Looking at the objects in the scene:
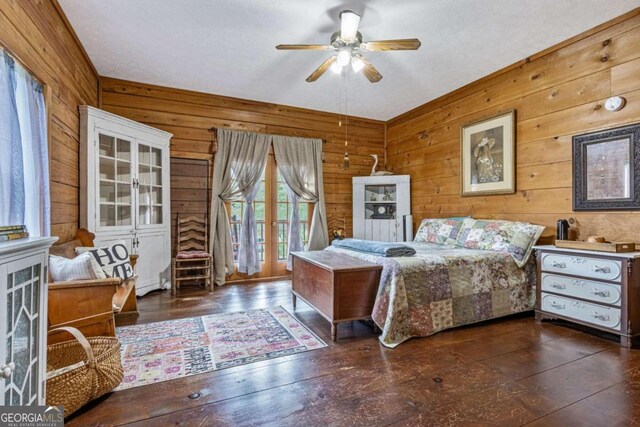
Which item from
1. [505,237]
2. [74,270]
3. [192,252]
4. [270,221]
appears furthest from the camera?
[270,221]

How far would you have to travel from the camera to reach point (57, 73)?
8.52 feet

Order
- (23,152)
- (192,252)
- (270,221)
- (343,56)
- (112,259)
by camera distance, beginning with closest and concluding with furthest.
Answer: (23,152) < (343,56) < (112,259) < (192,252) < (270,221)

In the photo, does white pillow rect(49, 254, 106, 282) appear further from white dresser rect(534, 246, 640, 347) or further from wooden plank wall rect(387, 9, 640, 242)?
wooden plank wall rect(387, 9, 640, 242)

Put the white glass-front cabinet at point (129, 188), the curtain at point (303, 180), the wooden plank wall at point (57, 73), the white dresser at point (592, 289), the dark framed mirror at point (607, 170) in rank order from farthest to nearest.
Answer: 1. the curtain at point (303, 180)
2. the white glass-front cabinet at point (129, 188)
3. the dark framed mirror at point (607, 170)
4. the white dresser at point (592, 289)
5. the wooden plank wall at point (57, 73)

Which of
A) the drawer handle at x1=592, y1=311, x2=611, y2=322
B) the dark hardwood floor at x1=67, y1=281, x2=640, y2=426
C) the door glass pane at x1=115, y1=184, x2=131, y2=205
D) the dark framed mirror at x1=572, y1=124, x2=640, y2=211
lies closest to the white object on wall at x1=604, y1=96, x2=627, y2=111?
Result: the dark framed mirror at x1=572, y1=124, x2=640, y2=211

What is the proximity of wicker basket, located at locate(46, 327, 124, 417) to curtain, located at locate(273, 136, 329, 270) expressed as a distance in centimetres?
304

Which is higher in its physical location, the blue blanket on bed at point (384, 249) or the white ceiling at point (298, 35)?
the white ceiling at point (298, 35)

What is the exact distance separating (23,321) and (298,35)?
289 centimetres

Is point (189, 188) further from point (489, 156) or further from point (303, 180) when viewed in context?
point (489, 156)

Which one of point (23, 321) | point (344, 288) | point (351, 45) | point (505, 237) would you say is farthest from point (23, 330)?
point (505, 237)

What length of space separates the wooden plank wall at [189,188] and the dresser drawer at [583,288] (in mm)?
4111

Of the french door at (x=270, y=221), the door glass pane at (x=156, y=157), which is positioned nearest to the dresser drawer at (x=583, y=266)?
the french door at (x=270, y=221)

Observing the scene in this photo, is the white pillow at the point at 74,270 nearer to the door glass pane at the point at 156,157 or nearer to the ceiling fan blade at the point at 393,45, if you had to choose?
the door glass pane at the point at 156,157

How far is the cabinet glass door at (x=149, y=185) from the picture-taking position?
12.6 ft
